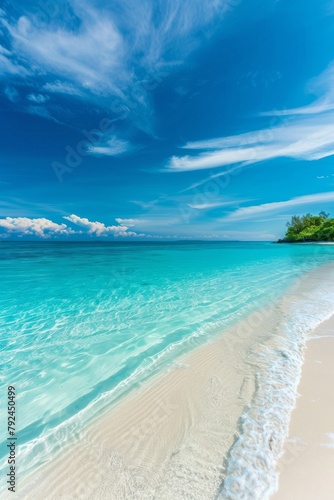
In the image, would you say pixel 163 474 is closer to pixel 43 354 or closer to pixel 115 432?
pixel 115 432

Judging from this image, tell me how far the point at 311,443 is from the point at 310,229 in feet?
464

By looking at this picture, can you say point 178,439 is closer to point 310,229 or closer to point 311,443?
point 311,443

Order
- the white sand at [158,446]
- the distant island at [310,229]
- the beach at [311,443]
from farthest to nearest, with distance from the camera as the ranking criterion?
1. the distant island at [310,229]
2. the white sand at [158,446]
3. the beach at [311,443]

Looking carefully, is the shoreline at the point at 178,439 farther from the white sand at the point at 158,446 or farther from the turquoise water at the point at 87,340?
the turquoise water at the point at 87,340

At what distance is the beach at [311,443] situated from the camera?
229 cm

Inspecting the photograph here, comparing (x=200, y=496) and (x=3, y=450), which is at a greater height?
(x=200, y=496)

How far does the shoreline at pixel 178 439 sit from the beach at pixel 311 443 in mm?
119

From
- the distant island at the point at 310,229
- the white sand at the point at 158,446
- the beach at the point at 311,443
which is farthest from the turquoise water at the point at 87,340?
the distant island at the point at 310,229

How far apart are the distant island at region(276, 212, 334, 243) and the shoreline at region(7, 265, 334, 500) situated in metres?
A: 128

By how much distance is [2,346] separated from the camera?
21.0 feet

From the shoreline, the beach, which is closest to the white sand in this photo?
the shoreline

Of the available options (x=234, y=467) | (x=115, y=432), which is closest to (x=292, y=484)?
(x=234, y=467)

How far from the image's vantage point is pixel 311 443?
279cm

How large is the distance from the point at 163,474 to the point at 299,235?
5779 inches
